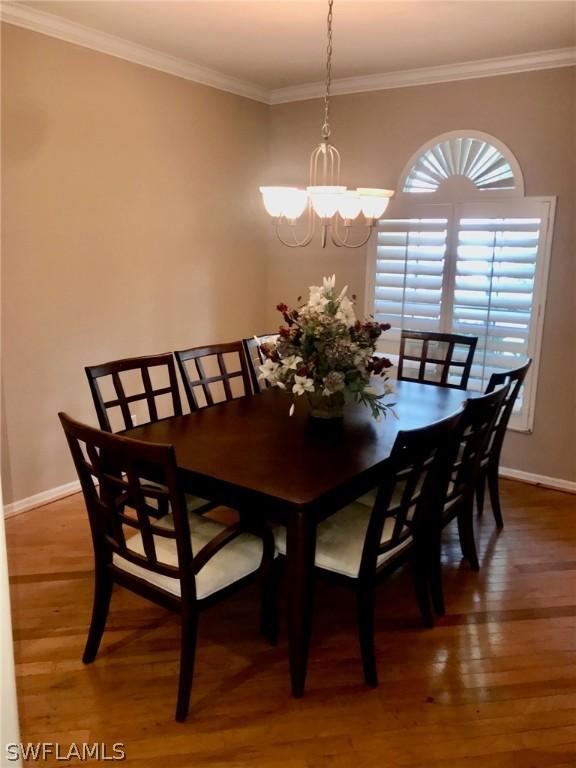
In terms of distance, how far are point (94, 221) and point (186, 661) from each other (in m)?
2.60

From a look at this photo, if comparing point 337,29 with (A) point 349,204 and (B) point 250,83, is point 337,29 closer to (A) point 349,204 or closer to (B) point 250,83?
(A) point 349,204

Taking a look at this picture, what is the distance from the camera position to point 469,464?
259 centimetres

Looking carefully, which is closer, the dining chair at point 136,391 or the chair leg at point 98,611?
the chair leg at point 98,611

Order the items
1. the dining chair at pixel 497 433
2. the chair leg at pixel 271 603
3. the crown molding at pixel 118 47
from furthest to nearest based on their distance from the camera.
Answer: the crown molding at pixel 118 47
the dining chair at pixel 497 433
the chair leg at pixel 271 603

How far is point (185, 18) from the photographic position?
10.4 ft

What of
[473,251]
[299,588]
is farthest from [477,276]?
[299,588]

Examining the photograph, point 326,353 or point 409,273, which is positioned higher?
point 409,273

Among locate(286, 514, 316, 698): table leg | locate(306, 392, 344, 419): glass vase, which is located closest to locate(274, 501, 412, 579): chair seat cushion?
locate(286, 514, 316, 698): table leg

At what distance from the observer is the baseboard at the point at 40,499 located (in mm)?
3426

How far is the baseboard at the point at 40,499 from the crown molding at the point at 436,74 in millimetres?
3208

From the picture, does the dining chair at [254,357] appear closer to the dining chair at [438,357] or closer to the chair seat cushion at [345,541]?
the dining chair at [438,357]

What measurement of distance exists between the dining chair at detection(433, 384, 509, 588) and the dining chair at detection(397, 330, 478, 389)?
2.90ft

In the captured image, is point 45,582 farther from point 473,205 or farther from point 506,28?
point 506,28

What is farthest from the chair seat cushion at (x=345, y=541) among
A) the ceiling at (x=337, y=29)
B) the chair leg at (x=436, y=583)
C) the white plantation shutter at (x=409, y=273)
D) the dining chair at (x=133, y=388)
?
the ceiling at (x=337, y=29)
